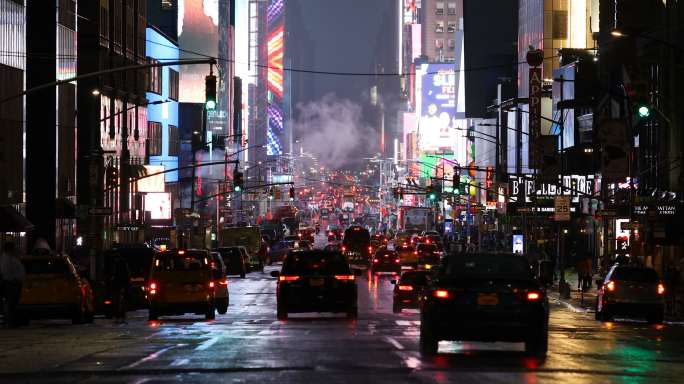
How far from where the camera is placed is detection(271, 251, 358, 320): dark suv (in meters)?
33.4

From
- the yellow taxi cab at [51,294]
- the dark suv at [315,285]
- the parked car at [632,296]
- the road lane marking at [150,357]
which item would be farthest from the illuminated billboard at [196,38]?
the road lane marking at [150,357]

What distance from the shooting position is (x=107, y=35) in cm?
8350

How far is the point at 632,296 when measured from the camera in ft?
117

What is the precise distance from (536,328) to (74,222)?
56200 mm

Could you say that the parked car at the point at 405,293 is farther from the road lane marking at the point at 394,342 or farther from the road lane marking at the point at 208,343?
the road lane marking at the point at 208,343

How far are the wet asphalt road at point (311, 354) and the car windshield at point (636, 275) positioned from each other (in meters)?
3.05

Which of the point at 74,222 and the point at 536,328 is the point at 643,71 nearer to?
the point at 74,222

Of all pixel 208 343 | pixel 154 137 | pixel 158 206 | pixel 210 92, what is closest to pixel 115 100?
pixel 158 206

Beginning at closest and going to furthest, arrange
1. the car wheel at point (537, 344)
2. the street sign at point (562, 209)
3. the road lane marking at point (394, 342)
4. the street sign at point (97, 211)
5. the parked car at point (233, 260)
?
the car wheel at point (537, 344)
the road lane marking at point (394, 342)
the street sign at point (97, 211)
the street sign at point (562, 209)
the parked car at point (233, 260)

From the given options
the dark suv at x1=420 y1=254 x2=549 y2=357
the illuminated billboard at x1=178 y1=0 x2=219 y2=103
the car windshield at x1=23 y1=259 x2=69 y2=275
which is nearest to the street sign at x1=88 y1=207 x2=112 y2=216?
the car windshield at x1=23 y1=259 x2=69 y2=275

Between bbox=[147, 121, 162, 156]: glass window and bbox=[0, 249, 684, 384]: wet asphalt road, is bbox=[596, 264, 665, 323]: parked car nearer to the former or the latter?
bbox=[0, 249, 684, 384]: wet asphalt road

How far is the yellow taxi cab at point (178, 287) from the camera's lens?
3381cm

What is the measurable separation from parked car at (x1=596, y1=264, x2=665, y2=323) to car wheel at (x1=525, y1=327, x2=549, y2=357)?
15794 mm

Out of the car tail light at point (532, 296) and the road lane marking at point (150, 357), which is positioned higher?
the car tail light at point (532, 296)
